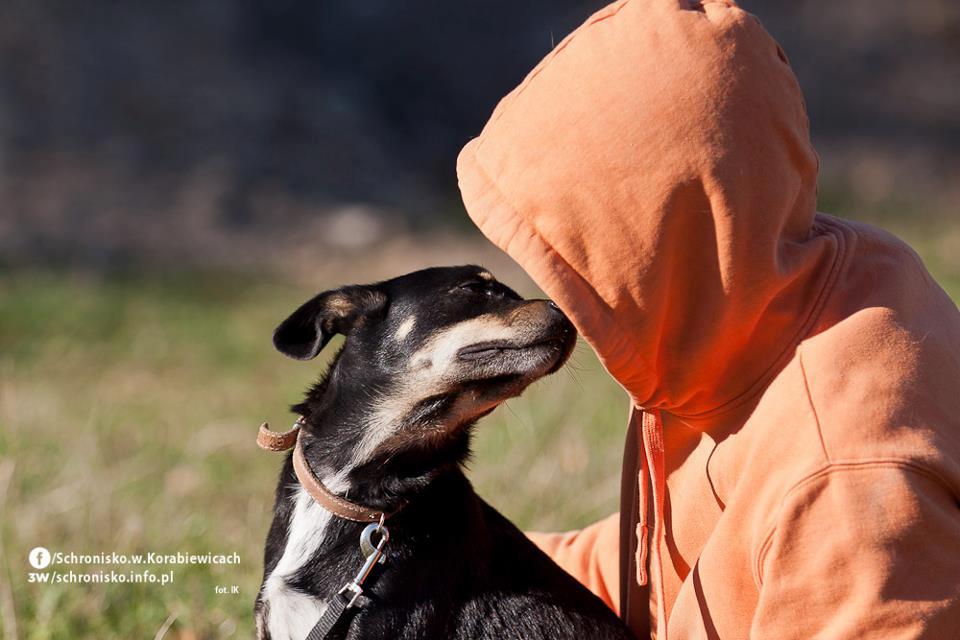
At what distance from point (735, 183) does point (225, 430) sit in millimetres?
4403

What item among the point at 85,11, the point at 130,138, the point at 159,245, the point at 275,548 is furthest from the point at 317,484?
the point at 85,11

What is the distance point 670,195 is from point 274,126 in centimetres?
1300

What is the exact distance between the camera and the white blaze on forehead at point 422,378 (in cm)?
271

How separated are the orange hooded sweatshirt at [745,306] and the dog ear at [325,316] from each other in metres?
0.57

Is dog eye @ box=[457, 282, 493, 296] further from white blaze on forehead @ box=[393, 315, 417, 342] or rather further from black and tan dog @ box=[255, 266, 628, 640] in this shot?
white blaze on forehead @ box=[393, 315, 417, 342]

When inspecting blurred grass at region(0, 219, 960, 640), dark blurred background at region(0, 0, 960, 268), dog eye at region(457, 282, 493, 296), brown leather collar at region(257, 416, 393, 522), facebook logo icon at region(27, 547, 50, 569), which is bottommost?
dark blurred background at region(0, 0, 960, 268)

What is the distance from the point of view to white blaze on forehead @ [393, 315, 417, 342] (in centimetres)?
280

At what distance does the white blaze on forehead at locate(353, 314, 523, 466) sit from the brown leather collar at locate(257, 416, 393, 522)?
11 centimetres

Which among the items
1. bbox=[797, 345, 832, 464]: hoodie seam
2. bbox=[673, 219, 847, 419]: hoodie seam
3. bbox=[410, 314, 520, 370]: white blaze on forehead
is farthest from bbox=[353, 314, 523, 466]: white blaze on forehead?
bbox=[797, 345, 832, 464]: hoodie seam

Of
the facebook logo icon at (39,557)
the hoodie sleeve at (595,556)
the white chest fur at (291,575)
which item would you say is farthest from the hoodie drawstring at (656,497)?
the facebook logo icon at (39,557)

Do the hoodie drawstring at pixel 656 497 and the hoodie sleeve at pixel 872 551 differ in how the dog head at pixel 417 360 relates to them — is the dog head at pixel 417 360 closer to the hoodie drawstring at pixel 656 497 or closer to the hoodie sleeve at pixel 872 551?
the hoodie drawstring at pixel 656 497

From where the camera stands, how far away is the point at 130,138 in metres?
13.8

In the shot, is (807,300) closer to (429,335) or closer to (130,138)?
(429,335)

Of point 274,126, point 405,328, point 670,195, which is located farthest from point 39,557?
point 274,126
